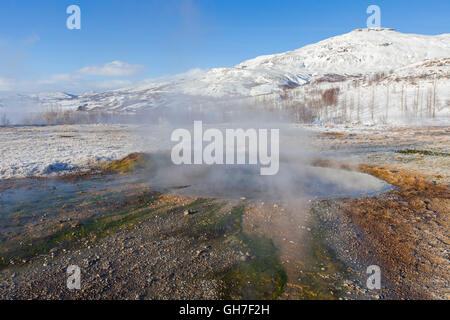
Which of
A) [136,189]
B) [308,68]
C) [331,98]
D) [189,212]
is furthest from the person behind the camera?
[308,68]

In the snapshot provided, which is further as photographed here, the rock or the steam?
the steam

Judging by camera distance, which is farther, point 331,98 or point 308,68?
point 308,68

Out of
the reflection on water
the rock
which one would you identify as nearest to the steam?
the reflection on water

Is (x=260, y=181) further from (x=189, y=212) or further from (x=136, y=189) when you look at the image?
(x=136, y=189)

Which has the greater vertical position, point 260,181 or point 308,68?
point 308,68

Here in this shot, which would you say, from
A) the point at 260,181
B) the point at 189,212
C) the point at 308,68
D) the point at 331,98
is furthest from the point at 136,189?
the point at 308,68

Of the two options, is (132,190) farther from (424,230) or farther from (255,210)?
(424,230)

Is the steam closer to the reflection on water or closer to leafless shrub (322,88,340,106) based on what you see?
the reflection on water

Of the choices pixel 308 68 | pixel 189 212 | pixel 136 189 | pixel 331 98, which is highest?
Result: pixel 308 68
